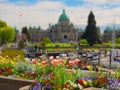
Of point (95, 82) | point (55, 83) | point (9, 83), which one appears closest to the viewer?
point (55, 83)

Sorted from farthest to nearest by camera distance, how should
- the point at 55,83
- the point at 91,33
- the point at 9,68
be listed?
the point at 91,33, the point at 9,68, the point at 55,83

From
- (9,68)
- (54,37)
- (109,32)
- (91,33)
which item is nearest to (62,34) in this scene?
(54,37)

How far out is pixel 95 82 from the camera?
7824 millimetres

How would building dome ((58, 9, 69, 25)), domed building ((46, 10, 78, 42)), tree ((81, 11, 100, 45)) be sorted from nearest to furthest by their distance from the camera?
tree ((81, 11, 100, 45)), building dome ((58, 9, 69, 25)), domed building ((46, 10, 78, 42))

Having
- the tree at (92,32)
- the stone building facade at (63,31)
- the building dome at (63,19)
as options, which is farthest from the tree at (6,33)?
the stone building facade at (63,31)

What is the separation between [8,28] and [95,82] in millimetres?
99536

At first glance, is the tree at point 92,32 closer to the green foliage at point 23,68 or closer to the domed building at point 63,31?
the domed building at point 63,31

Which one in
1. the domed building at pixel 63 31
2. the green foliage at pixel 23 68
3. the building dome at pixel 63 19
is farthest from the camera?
the domed building at pixel 63 31

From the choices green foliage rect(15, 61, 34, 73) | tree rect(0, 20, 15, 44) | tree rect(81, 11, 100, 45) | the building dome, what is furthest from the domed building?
green foliage rect(15, 61, 34, 73)

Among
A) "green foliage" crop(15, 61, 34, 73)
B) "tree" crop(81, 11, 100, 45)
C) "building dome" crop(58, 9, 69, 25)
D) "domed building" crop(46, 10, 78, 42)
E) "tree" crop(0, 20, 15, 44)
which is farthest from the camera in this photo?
"domed building" crop(46, 10, 78, 42)

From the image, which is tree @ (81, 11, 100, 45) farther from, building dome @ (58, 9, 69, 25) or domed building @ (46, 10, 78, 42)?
domed building @ (46, 10, 78, 42)

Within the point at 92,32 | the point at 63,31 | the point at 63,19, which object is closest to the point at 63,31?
the point at 63,31

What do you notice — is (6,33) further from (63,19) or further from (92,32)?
(63,19)

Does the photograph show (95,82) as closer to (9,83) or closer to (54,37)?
(9,83)
